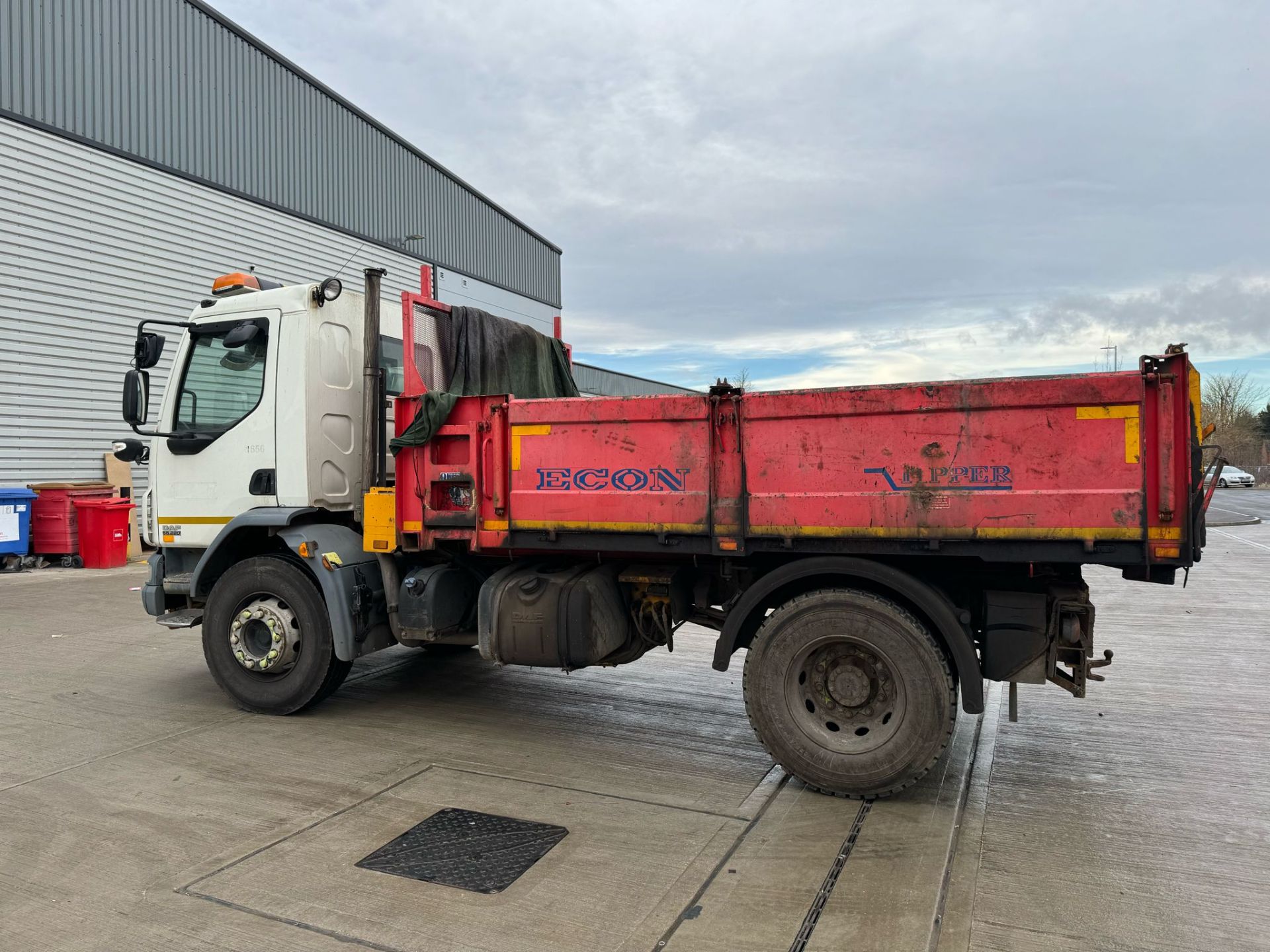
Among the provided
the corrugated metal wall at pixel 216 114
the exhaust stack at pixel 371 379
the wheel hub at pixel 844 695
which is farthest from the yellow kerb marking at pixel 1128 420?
the corrugated metal wall at pixel 216 114

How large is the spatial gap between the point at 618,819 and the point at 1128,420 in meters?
3.03

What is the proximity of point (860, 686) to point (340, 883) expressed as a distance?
2.63 m

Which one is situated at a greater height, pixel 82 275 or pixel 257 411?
pixel 82 275


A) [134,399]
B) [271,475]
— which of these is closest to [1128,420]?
[271,475]

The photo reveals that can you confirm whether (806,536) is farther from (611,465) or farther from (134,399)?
(134,399)

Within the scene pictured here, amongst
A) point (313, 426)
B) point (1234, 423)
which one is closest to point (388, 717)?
point (313, 426)

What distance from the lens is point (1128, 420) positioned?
151 inches

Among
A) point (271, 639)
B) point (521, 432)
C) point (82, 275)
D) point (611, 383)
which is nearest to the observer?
point (521, 432)

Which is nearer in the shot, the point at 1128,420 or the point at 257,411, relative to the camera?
the point at 1128,420

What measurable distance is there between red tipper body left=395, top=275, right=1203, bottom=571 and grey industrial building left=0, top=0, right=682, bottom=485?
1294 cm

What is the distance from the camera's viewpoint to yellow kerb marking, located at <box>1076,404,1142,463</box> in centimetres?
383

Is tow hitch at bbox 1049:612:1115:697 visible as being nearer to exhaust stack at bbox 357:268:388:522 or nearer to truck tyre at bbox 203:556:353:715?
exhaust stack at bbox 357:268:388:522

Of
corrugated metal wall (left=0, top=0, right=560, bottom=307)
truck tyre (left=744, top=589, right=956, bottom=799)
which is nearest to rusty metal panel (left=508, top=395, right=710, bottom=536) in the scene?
truck tyre (left=744, top=589, right=956, bottom=799)

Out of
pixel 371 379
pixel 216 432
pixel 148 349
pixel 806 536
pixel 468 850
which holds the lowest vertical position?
pixel 468 850
